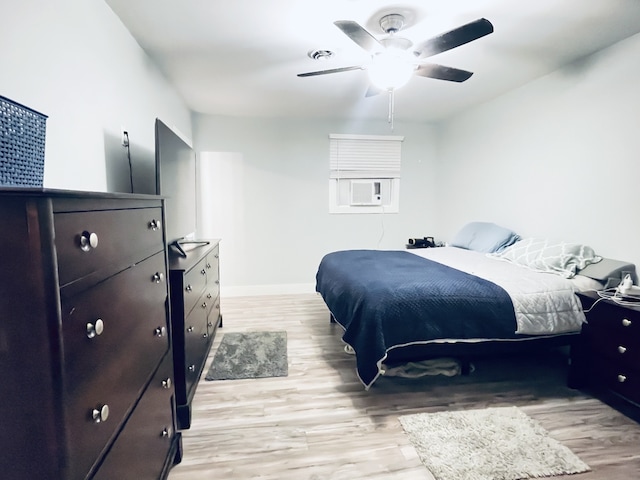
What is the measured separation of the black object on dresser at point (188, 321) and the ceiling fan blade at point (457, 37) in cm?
187

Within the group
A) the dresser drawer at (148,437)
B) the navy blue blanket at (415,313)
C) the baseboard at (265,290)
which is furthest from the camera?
the baseboard at (265,290)

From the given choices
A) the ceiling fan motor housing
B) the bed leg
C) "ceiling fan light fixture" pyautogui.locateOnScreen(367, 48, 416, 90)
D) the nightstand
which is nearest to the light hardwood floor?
the bed leg

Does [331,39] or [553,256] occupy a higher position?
[331,39]

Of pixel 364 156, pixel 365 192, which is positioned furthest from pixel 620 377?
pixel 364 156

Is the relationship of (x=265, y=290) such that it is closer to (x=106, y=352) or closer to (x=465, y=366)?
(x=465, y=366)

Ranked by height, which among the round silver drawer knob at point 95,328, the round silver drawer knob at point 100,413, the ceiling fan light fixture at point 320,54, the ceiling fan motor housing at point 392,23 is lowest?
the round silver drawer knob at point 100,413

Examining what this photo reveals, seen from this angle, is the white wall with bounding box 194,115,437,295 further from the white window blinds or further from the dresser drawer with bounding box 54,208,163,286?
the dresser drawer with bounding box 54,208,163,286

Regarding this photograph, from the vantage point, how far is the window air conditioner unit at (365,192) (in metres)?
4.55

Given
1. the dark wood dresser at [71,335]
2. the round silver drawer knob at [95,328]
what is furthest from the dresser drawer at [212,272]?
the round silver drawer knob at [95,328]

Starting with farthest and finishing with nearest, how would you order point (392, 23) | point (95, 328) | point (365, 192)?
point (365, 192) → point (392, 23) → point (95, 328)

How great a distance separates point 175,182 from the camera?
224 cm

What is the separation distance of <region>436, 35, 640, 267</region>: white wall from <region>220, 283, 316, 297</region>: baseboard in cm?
240

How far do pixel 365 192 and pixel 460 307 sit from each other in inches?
112

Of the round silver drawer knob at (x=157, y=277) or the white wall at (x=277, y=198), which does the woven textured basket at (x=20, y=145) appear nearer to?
the round silver drawer knob at (x=157, y=277)
